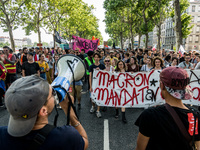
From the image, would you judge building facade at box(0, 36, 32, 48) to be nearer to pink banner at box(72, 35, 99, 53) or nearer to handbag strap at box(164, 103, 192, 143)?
pink banner at box(72, 35, 99, 53)

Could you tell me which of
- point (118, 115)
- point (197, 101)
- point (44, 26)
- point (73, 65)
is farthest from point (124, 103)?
point (44, 26)

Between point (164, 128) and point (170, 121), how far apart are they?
0.24 ft

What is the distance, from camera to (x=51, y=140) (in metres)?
0.91

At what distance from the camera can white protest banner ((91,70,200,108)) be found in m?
3.86

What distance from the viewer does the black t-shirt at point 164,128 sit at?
1.12 meters

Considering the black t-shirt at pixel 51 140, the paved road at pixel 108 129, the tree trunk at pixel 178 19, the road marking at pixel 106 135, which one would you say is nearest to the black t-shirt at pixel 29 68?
the paved road at pixel 108 129

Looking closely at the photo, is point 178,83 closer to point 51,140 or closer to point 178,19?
point 51,140

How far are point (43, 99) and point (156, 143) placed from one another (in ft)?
3.18

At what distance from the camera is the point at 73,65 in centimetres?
166

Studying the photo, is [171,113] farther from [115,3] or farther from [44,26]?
[44,26]

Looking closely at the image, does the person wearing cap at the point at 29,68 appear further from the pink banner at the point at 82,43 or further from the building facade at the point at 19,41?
the building facade at the point at 19,41

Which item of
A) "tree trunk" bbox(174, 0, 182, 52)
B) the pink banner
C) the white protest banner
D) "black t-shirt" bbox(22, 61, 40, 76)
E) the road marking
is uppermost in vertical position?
"tree trunk" bbox(174, 0, 182, 52)

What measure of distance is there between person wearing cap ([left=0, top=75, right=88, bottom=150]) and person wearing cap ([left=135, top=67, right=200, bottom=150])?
0.61 m

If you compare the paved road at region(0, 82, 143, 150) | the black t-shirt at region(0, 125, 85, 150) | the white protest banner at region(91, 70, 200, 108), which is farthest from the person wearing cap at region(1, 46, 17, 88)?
the black t-shirt at region(0, 125, 85, 150)
